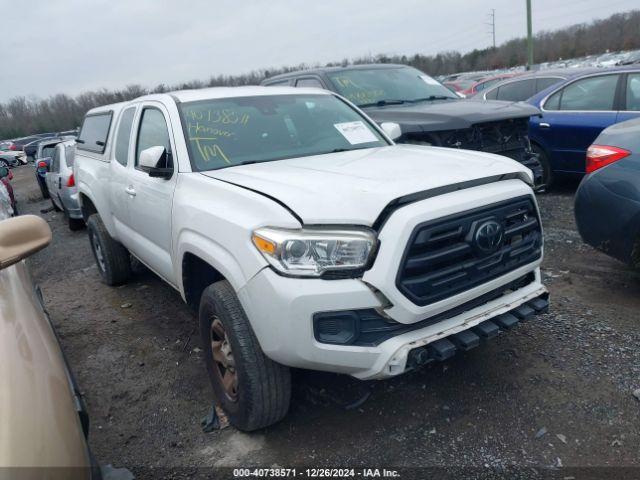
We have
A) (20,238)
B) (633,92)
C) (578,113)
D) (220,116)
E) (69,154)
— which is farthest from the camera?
(69,154)

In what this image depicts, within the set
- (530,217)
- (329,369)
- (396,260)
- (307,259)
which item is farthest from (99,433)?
(530,217)

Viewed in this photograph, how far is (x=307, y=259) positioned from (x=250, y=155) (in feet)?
4.29

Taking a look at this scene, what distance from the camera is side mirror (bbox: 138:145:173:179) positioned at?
125 inches

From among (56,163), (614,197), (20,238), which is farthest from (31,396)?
(56,163)

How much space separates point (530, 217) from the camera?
2.81 meters

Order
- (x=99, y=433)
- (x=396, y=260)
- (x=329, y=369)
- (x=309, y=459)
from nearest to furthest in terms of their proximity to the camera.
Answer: (x=396, y=260)
(x=329, y=369)
(x=309, y=459)
(x=99, y=433)

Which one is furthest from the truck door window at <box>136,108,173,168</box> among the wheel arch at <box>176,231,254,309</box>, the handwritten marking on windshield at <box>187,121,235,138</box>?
the wheel arch at <box>176,231,254,309</box>

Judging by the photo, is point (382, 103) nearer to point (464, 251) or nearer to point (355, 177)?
point (355, 177)

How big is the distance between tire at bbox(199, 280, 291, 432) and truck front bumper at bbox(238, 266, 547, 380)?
5.0 inches

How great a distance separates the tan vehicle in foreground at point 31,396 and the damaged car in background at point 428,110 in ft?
14.1

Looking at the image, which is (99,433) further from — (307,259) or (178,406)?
(307,259)

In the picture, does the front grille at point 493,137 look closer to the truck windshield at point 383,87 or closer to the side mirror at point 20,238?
the truck windshield at point 383,87

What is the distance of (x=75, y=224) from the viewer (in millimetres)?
8914

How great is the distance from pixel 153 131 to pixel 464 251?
2.61m
